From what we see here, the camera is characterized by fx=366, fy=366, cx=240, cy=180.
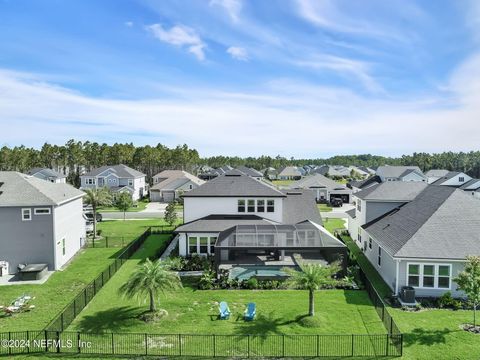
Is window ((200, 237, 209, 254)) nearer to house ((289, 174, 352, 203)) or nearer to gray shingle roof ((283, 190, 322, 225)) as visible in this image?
gray shingle roof ((283, 190, 322, 225))

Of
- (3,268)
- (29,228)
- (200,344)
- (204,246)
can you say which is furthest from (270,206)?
(3,268)

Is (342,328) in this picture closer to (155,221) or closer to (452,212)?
(452,212)

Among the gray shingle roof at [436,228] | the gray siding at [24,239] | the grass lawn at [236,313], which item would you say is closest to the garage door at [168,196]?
the gray siding at [24,239]

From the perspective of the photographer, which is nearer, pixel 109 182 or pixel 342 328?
pixel 342 328

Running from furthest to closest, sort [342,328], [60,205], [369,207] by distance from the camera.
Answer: [369,207] < [60,205] < [342,328]

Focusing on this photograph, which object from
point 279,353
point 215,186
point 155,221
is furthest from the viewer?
point 155,221

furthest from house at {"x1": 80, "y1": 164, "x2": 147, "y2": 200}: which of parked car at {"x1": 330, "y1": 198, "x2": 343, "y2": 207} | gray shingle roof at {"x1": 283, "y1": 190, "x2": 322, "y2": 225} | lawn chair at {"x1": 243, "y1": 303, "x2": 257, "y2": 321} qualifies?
lawn chair at {"x1": 243, "y1": 303, "x2": 257, "y2": 321}

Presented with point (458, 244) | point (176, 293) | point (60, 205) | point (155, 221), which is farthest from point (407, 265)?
point (155, 221)

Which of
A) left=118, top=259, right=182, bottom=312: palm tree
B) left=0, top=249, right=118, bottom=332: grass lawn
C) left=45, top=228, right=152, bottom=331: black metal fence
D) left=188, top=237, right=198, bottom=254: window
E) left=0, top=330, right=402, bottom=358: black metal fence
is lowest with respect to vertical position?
left=0, top=249, right=118, bottom=332: grass lawn

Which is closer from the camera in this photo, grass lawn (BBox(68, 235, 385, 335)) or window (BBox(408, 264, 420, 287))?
grass lawn (BBox(68, 235, 385, 335))
